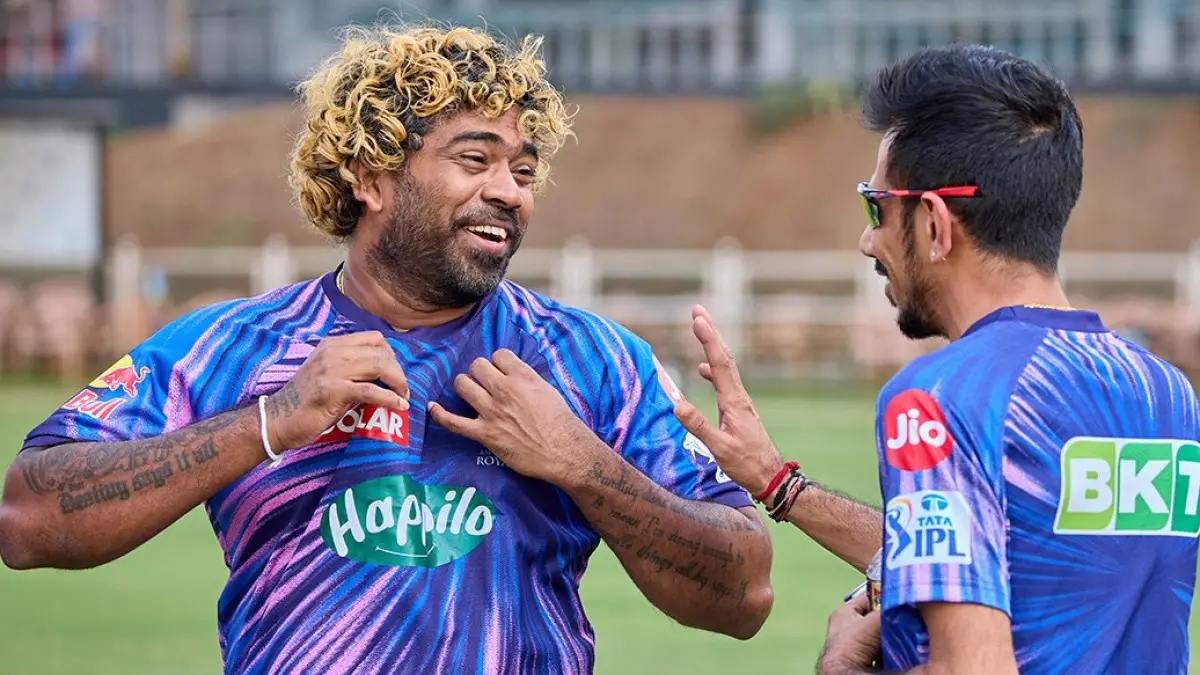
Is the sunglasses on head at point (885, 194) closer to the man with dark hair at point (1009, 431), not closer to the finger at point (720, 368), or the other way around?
the man with dark hair at point (1009, 431)

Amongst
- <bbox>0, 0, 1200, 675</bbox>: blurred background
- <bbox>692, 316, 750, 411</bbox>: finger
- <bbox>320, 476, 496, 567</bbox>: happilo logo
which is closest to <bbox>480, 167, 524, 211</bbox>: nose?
<bbox>692, 316, 750, 411</bbox>: finger

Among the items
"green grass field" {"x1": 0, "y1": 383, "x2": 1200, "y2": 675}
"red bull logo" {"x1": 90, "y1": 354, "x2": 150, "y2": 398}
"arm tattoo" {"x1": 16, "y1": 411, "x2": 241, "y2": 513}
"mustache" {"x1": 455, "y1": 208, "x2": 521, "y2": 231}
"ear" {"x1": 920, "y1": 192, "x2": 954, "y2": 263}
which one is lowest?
"green grass field" {"x1": 0, "y1": 383, "x2": 1200, "y2": 675}

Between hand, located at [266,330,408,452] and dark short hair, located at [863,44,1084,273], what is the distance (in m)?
1.06

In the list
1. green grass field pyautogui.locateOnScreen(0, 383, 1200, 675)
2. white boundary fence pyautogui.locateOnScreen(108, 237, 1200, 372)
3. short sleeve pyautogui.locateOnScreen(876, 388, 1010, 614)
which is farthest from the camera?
white boundary fence pyautogui.locateOnScreen(108, 237, 1200, 372)

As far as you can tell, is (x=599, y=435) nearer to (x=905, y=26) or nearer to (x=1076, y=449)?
(x=1076, y=449)

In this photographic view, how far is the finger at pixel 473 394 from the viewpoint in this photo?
351 cm

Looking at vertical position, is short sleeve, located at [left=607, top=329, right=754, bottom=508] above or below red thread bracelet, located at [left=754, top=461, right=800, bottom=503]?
above

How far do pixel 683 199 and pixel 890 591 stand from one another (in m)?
43.5

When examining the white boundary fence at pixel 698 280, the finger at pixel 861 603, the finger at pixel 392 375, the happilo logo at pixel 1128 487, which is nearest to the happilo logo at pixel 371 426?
the finger at pixel 392 375

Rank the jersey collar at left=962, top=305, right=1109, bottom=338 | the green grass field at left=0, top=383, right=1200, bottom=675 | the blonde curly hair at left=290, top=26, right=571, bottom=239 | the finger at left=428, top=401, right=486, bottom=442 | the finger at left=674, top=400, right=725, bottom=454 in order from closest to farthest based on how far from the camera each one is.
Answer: the jersey collar at left=962, top=305, right=1109, bottom=338 → the finger at left=428, top=401, right=486, bottom=442 → the finger at left=674, top=400, right=725, bottom=454 → the blonde curly hair at left=290, top=26, right=571, bottom=239 → the green grass field at left=0, top=383, right=1200, bottom=675

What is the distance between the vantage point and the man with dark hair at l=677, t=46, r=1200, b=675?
112 inches

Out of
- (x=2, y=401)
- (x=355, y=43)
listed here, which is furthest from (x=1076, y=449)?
(x=2, y=401)

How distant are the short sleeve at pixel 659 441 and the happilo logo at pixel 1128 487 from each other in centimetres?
104

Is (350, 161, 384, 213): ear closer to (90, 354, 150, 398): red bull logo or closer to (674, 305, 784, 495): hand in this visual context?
(90, 354, 150, 398): red bull logo
